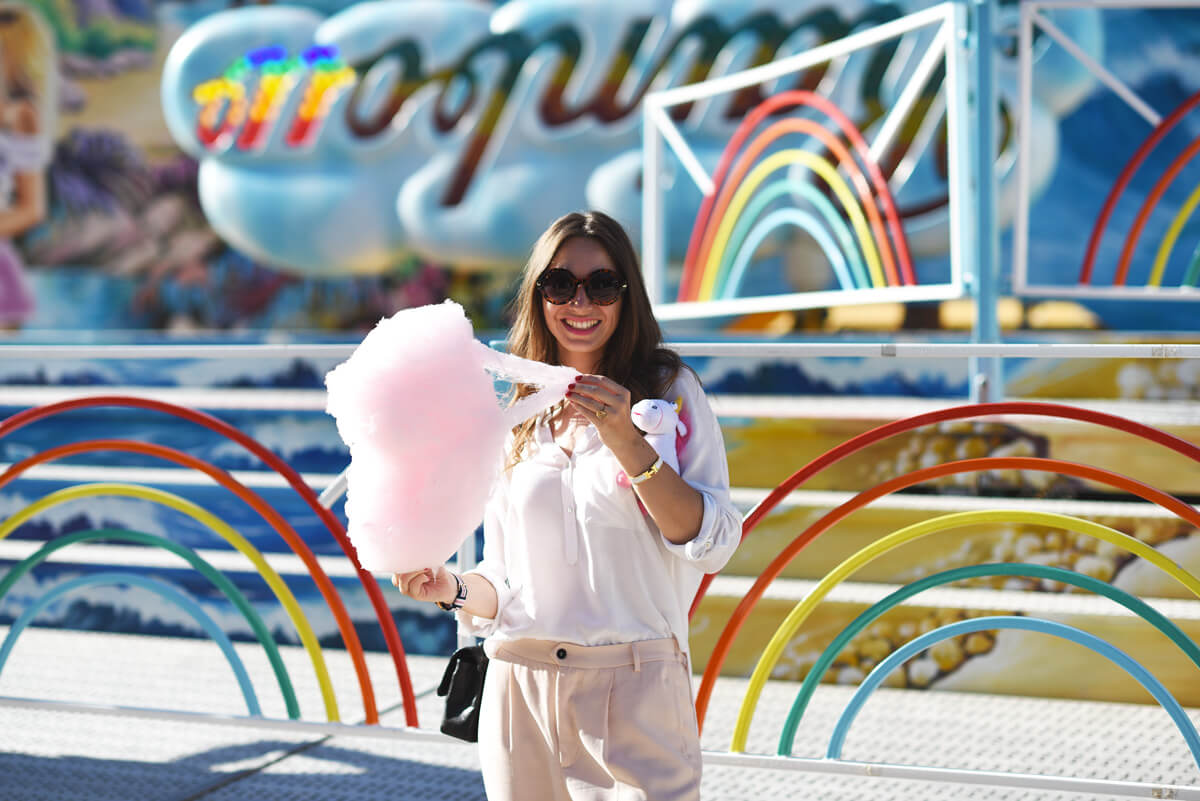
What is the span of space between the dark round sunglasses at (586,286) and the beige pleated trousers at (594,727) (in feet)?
1.43

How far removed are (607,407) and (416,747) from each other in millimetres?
1883

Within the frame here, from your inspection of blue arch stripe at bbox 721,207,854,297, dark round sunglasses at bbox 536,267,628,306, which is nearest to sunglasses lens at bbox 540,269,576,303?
dark round sunglasses at bbox 536,267,628,306

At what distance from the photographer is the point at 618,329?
5.56ft

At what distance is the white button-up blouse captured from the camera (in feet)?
5.24

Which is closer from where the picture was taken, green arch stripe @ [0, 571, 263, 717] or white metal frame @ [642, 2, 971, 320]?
green arch stripe @ [0, 571, 263, 717]

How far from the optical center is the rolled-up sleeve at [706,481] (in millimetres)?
1564

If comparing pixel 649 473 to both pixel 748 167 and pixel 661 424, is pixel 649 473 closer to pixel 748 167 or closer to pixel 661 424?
pixel 661 424

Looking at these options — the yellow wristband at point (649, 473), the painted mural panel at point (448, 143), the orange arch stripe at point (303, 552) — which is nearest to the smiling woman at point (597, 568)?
the yellow wristband at point (649, 473)

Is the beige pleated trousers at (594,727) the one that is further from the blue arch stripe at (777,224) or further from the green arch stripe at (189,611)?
the blue arch stripe at (777,224)

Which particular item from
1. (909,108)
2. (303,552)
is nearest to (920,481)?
(303,552)

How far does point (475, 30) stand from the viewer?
8.48m

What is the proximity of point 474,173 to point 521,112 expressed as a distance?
0.50 m

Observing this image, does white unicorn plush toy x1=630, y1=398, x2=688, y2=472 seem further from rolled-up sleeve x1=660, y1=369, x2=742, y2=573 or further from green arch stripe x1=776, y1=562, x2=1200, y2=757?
green arch stripe x1=776, y1=562, x2=1200, y2=757

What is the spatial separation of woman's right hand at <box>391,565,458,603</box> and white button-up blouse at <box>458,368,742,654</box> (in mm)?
68
